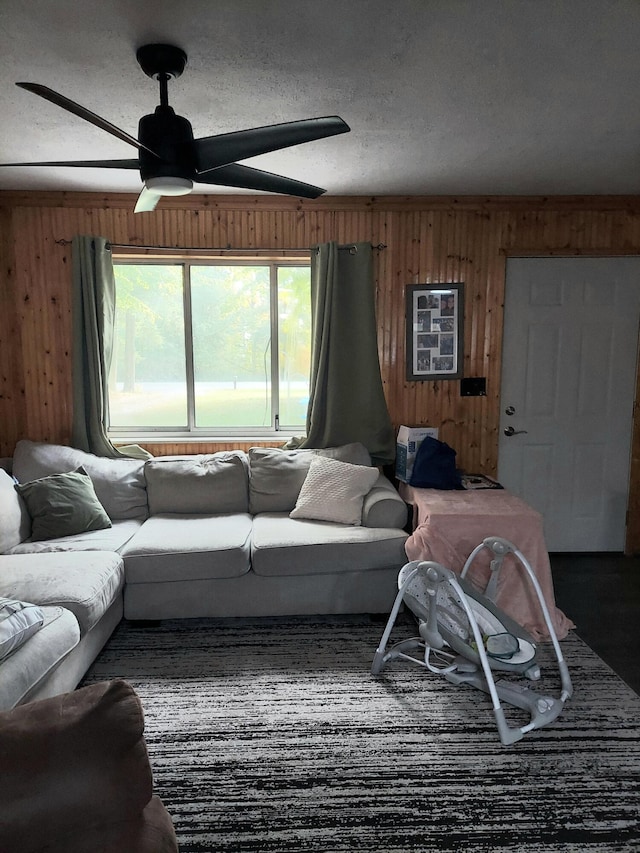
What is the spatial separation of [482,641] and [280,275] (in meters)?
2.81

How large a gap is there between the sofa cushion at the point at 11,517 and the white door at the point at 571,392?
3181 millimetres

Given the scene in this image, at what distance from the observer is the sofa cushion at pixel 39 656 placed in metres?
1.80

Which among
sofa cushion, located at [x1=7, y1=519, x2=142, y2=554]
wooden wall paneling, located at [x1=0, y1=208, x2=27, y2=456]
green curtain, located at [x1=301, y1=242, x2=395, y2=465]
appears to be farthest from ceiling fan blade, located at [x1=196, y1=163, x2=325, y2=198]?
wooden wall paneling, located at [x1=0, y1=208, x2=27, y2=456]

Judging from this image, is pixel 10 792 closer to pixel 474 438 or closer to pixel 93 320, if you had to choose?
pixel 93 320

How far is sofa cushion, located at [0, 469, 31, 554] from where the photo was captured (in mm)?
2906

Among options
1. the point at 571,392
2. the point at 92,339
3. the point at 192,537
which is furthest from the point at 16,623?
the point at 571,392

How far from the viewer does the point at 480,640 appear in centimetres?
210

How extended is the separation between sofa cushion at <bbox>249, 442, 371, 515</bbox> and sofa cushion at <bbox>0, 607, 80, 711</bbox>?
1.51 metres

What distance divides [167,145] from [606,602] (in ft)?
11.1

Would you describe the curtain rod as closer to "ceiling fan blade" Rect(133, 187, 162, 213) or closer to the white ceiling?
the white ceiling

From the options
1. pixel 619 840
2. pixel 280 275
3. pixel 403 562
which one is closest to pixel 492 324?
pixel 280 275

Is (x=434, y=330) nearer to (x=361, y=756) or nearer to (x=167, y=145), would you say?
(x=167, y=145)

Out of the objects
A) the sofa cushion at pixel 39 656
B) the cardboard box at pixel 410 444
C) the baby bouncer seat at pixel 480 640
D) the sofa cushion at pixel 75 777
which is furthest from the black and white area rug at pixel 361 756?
the cardboard box at pixel 410 444

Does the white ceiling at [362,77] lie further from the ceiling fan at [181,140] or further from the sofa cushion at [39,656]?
the sofa cushion at [39,656]
